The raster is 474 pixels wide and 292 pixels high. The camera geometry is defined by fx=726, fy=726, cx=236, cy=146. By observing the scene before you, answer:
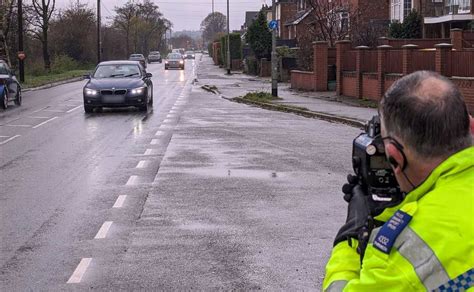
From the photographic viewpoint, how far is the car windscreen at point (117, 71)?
23.0 m

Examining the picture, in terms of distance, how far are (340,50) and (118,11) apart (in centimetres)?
8487

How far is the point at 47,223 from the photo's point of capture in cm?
760

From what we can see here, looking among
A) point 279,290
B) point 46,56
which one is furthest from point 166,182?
point 46,56

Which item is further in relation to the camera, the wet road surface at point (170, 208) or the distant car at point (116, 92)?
the distant car at point (116, 92)

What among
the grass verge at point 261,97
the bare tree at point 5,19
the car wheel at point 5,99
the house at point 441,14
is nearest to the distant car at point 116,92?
the car wheel at point 5,99

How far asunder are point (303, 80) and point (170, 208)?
2669 cm

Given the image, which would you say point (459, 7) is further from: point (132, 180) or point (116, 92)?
point (132, 180)

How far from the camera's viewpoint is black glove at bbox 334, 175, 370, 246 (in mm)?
2238

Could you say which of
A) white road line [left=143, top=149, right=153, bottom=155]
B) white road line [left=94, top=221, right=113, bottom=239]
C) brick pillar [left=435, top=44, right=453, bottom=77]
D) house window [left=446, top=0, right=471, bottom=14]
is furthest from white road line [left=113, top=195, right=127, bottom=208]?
house window [left=446, top=0, right=471, bottom=14]

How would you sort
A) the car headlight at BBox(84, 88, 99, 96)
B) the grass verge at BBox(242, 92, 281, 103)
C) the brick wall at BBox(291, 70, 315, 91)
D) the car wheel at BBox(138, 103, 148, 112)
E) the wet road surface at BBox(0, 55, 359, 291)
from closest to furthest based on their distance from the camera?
the wet road surface at BBox(0, 55, 359, 291) < the car headlight at BBox(84, 88, 99, 96) < the car wheel at BBox(138, 103, 148, 112) < the grass verge at BBox(242, 92, 281, 103) < the brick wall at BBox(291, 70, 315, 91)

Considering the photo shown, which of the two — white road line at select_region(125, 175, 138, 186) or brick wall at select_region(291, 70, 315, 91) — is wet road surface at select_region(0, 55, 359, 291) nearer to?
white road line at select_region(125, 175, 138, 186)

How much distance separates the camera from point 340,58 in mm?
29516

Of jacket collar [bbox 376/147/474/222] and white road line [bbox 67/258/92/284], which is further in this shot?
white road line [bbox 67/258/92/284]

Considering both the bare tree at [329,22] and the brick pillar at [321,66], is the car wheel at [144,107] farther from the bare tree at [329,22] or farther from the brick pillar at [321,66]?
the bare tree at [329,22]
